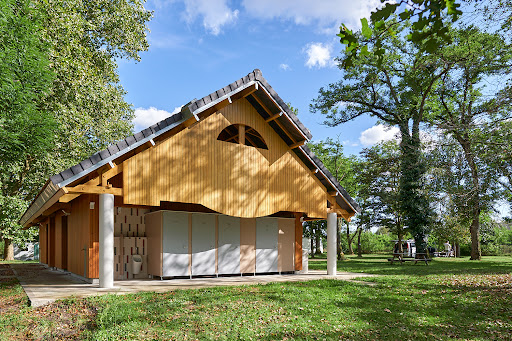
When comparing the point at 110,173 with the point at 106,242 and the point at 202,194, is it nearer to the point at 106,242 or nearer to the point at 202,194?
the point at 106,242

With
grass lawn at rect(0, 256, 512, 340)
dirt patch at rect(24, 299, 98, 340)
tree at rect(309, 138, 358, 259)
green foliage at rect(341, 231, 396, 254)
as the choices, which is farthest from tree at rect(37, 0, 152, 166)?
green foliage at rect(341, 231, 396, 254)

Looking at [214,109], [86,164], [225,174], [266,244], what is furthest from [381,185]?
[86,164]

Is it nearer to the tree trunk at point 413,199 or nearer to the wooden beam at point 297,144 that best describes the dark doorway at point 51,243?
the wooden beam at point 297,144

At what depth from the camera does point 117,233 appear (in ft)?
45.9

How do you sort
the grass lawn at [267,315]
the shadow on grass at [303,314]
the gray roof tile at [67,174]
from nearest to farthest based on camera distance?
the grass lawn at [267,315]
the shadow on grass at [303,314]
the gray roof tile at [67,174]

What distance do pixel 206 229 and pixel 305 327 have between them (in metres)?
7.07

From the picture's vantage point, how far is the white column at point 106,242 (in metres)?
11.1

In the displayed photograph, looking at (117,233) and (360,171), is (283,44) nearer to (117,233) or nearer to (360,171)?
(117,233)

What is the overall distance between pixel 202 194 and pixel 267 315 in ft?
16.8

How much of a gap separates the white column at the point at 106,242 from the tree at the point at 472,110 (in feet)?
35.4

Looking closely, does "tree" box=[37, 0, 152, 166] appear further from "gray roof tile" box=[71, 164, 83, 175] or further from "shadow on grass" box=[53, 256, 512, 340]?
"shadow on grass" box=[53, 256, 512, 340]

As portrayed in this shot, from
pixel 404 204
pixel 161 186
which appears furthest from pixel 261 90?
pixel 404 204

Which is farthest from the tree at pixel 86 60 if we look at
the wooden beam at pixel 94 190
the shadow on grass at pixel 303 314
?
the shadow on grass at pixel 303 314

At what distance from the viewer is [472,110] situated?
97.3 ft
